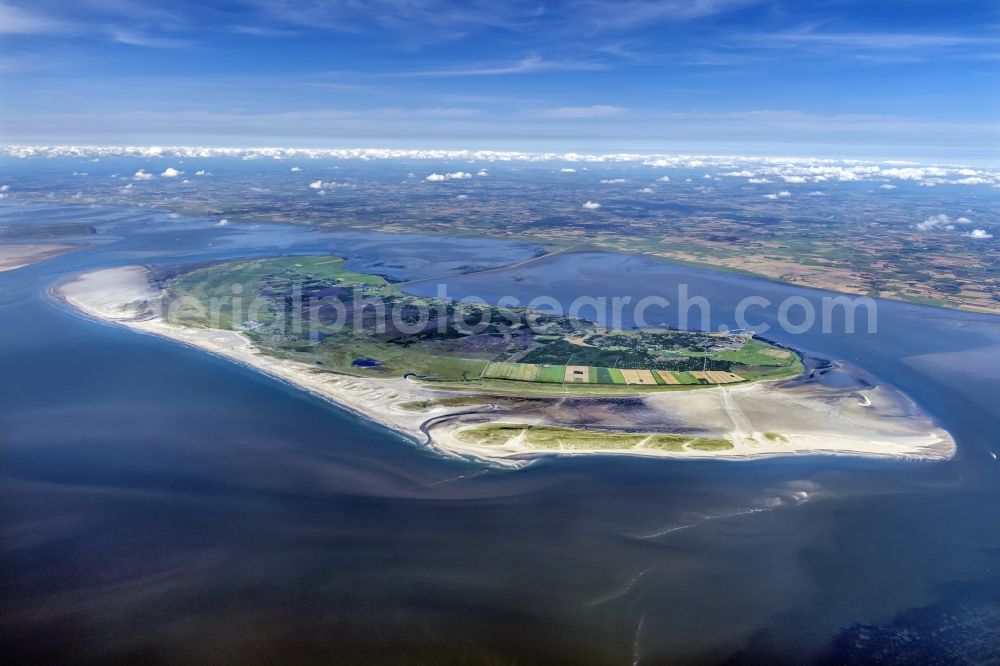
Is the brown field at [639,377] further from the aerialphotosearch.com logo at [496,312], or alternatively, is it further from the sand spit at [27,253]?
the sand spit at [27,253]

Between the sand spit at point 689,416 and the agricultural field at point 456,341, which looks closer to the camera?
the sand spit at point 689,416

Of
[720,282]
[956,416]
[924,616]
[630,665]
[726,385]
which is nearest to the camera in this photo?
[630,665]

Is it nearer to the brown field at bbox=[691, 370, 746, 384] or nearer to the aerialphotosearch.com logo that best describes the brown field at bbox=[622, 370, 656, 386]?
the brown field at bbox=[691, 370, 746, 384]

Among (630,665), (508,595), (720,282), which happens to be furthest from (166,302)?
(720,282)

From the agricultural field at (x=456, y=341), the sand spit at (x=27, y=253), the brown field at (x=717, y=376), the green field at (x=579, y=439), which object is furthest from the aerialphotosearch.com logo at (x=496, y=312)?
the sand spit at (x=27, y=253)

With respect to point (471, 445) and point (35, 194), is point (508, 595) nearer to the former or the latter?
point (471, 445)

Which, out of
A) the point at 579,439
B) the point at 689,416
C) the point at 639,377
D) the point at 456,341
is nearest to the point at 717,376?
the point at 639,377
